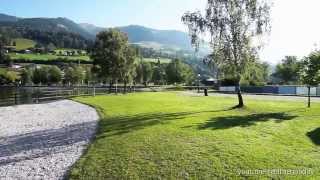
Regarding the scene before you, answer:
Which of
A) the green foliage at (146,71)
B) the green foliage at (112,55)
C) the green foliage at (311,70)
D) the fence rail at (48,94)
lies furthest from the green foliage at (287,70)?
the green foliage at (311,70)

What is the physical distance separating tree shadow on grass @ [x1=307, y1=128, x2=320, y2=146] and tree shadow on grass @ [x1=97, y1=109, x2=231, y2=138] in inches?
317

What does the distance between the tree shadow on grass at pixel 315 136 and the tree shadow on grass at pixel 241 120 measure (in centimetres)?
332

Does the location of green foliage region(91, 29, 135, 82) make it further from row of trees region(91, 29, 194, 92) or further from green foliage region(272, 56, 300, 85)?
green foliage region(272, 56, 300, 85)

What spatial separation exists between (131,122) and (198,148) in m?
8.67

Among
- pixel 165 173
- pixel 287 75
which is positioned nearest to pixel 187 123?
pixel 165 173

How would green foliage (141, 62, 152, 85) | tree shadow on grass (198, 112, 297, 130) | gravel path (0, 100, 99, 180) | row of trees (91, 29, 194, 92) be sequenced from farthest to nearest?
green foliage (141, 62, 152, 85) → row of trees (91, 29, 194, 92) → tree shadow on grass (198, 112, 297, 130) → gravel path (0, 100, 99, 180)

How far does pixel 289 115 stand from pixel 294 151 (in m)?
11.9

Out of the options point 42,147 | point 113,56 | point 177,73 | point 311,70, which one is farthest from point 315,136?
point 177,73

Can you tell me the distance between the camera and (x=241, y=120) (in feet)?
90.3

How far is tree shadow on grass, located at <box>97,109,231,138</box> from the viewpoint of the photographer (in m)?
24.5

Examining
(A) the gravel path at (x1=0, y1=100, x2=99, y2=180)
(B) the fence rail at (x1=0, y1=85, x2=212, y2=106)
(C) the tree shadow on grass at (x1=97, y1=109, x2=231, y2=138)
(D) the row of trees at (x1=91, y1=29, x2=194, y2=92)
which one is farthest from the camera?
(D) the row of trees at (x1=91, y1=29, x2=194, y2=92)

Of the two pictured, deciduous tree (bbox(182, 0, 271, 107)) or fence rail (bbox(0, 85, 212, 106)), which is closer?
deciduous tree (bbox(182, 0, 271, 107))

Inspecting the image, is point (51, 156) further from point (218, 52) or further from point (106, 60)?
point (106, 60)

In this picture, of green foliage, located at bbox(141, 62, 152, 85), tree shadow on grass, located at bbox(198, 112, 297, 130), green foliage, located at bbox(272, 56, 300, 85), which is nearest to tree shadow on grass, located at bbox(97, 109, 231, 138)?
tree shadow on grass, located at bbox(198, 112, 297, 130)
